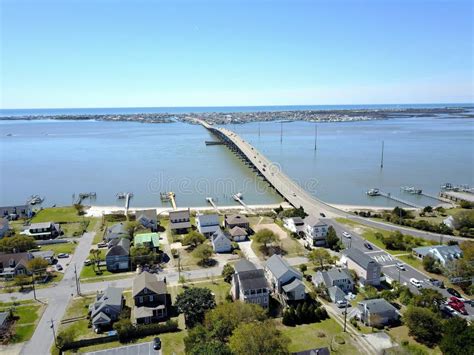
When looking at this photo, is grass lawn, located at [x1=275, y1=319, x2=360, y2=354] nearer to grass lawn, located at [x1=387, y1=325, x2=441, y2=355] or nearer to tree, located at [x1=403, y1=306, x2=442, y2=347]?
grass lawn, located at [x1=387, y1=325, x2=441, y2=355]

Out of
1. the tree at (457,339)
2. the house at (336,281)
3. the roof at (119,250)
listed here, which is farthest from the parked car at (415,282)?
the roof at (119,250)

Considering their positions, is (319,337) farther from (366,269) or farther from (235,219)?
(235,219)

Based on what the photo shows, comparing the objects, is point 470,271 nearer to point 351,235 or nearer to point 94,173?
point 351,235

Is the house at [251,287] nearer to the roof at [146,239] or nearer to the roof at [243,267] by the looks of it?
the roof at [243,267]

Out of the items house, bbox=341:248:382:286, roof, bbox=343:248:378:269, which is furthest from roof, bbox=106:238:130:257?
house, bbox=341:248:382:286

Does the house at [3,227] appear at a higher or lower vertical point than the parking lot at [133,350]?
higher

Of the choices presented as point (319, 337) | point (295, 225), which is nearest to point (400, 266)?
point (295, 225)
